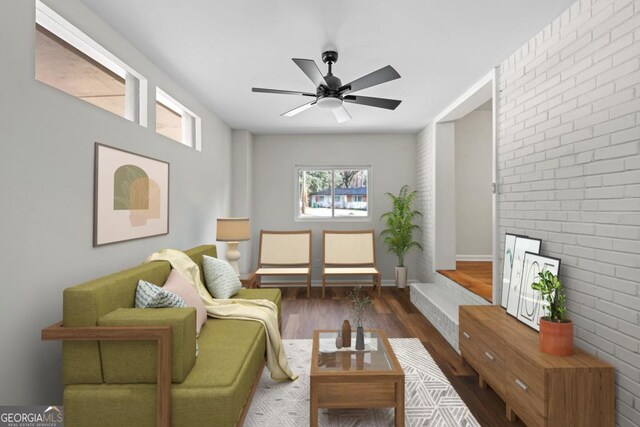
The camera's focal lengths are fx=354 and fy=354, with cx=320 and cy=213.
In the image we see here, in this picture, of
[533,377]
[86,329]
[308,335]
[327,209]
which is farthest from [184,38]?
[327,209]

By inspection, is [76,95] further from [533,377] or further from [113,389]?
[533,377]

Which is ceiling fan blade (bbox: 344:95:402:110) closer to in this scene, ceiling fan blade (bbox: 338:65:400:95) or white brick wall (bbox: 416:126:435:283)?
ceiling fan blade (bbox: 338:65:400:95)

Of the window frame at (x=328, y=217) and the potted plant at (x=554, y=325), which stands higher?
the window frame at (x=328, y=217)

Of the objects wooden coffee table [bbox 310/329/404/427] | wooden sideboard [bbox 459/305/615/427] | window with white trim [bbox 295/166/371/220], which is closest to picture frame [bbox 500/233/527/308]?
wooden sideboard [bbox 459/305/615/427]

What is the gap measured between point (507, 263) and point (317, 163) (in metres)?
3.95

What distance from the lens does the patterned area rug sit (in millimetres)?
2258

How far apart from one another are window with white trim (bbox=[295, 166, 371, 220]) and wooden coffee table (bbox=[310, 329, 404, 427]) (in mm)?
4147

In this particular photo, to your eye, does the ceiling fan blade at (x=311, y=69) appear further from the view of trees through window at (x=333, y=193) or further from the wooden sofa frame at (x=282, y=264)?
the view of trees through window at (x=333, y=193)

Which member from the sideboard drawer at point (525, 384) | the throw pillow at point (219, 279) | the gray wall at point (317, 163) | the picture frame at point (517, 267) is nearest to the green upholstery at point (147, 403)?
the throw pillow at point (219, 279)

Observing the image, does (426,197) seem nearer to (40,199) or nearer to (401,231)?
(401,231)

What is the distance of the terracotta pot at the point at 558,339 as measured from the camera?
2055 millimetres

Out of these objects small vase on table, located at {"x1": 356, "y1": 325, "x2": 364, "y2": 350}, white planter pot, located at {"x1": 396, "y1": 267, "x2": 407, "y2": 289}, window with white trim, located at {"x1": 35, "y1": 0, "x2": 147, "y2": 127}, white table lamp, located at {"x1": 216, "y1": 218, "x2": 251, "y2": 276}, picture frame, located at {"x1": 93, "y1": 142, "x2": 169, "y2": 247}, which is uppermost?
window with white trim, located at {"x1": 35, "y1": 0, "x2": 147, "y2": 127}

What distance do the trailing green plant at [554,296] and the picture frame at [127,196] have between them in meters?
2.93

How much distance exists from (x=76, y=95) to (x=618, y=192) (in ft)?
11.2
